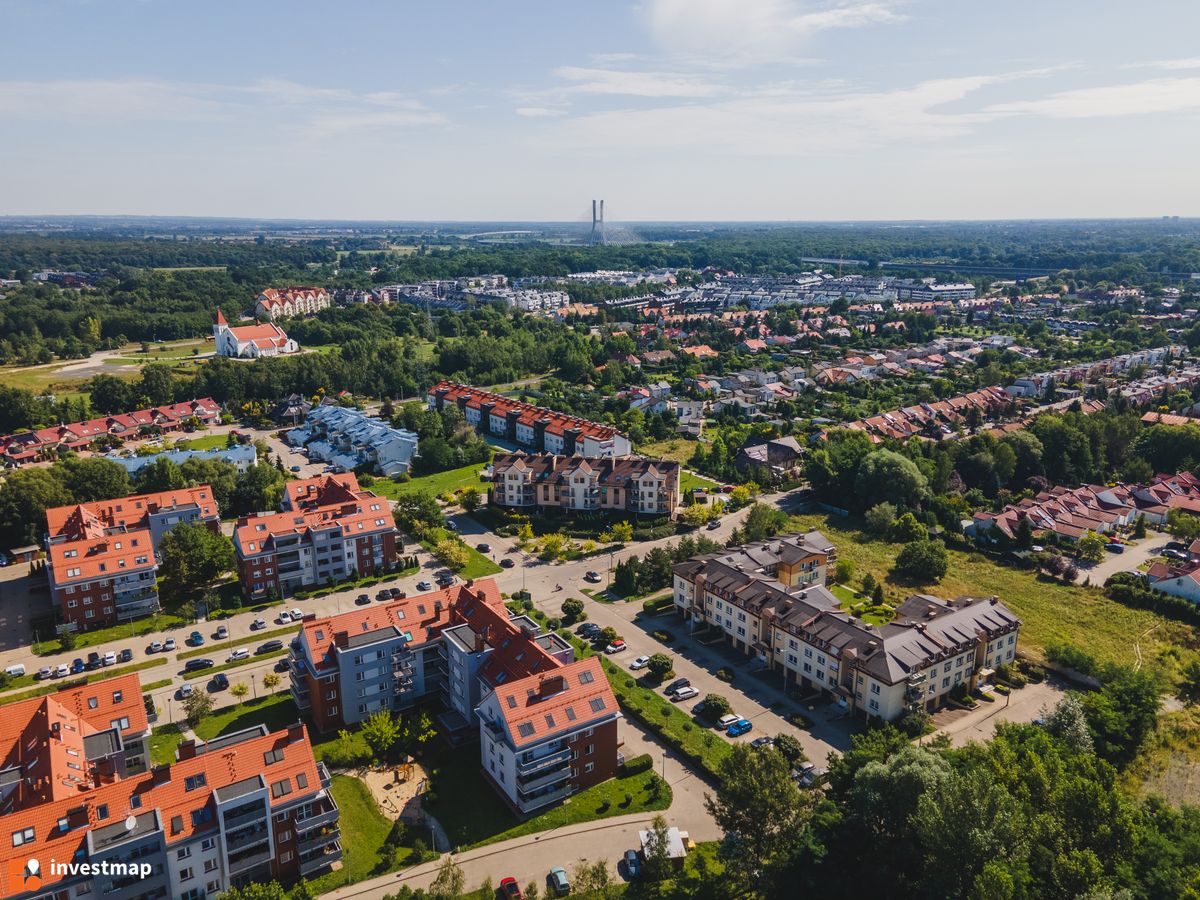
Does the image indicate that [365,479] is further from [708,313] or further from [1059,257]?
[1059,257]

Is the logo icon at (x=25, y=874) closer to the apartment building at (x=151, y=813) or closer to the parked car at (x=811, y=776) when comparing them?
the apartment building at (x=151, y=813)

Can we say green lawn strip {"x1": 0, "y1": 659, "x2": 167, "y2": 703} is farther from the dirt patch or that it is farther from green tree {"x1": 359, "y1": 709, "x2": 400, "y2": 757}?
the dirt patch

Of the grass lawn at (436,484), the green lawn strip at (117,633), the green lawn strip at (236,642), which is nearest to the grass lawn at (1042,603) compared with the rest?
the grass lawn at (436,484)

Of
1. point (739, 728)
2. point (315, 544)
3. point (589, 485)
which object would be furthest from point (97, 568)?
point (739, 728)

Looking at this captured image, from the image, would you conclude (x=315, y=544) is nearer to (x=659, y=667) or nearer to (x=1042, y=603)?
(x=659, y=667)

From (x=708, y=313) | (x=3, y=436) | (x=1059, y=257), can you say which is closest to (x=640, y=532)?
(x=3, y=436)

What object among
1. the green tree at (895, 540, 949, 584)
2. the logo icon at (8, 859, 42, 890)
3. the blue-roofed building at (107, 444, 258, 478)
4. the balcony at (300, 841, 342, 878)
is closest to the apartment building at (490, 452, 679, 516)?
the green tree at (895, 540, 949, 584)

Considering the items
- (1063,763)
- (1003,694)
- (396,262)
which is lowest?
(1003,694)

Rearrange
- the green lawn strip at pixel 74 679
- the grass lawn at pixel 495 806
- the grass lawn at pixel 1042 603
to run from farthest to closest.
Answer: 1. the grass lawn at pixel 1042 603
2. the green lawn strip at pixel 74 679
3. the grass lawn at pixel 495 806
